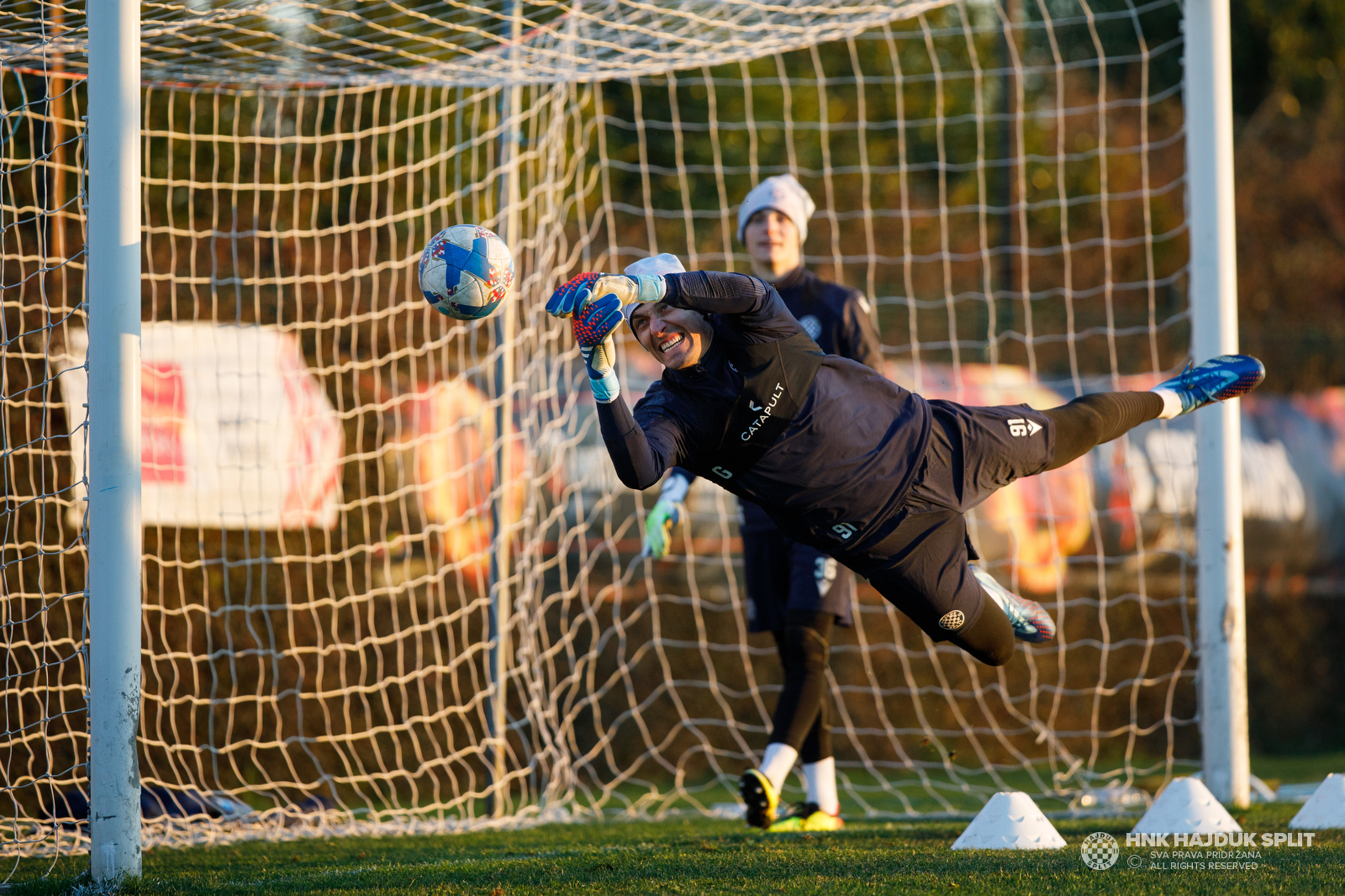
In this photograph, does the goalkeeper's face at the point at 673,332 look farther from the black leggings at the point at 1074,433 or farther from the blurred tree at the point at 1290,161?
the blurred tree at the point at 1290,161

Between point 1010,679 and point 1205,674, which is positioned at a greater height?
point 1205,674

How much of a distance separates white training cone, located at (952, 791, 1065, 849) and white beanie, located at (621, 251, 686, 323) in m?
2.17

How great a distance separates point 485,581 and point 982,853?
196 inches

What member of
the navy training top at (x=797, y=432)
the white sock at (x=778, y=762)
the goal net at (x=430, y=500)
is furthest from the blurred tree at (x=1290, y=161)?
the navy training top at (x=797, y=432)

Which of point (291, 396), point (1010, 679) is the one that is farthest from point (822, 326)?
point (1010, 679)

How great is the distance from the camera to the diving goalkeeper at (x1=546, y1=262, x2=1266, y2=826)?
342 centimetres

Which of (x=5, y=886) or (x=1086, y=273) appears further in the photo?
(x=1086, y=273)

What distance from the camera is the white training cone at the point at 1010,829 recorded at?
4277mm

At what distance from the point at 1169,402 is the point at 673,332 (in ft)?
6.64

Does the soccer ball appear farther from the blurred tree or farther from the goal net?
the blurred tree

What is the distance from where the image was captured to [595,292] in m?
3.26

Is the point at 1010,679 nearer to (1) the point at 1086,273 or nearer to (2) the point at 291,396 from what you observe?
(2) the point at 291,396

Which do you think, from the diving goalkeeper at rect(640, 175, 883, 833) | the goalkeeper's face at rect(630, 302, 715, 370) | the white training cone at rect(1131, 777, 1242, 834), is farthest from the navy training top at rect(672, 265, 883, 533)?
the white training cone at rect(1131, 777, 1242, 834)

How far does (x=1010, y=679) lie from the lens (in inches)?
356
